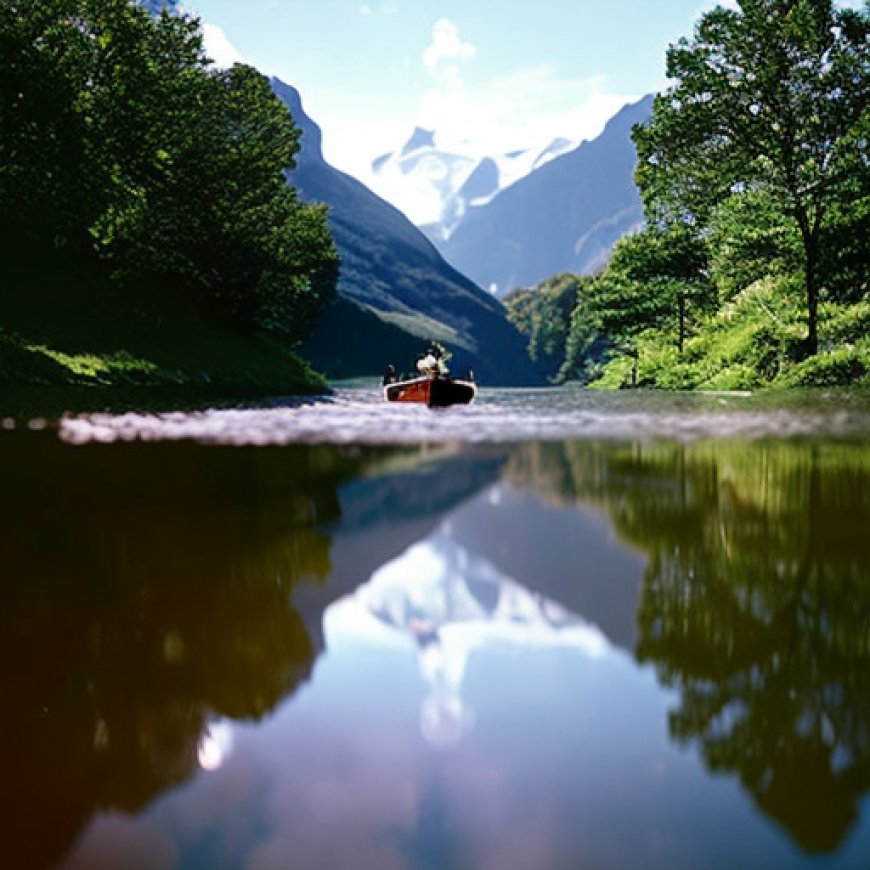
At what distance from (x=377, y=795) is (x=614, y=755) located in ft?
2.33

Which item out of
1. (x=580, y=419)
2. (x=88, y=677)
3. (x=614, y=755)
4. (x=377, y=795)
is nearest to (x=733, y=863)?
(x=614, y=755)

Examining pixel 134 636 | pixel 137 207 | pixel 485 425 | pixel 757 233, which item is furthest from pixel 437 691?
pixel 757 233

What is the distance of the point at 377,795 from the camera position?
7.57ft

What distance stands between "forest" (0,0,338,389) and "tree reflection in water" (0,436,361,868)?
18.2 metres

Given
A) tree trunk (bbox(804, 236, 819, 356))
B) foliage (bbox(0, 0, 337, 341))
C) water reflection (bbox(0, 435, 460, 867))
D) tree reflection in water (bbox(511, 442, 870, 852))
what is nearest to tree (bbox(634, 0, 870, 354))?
tree trunk (bbox(804, 236, 819, 356))

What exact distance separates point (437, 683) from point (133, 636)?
140 cm

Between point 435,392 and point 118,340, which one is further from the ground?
point 118,340

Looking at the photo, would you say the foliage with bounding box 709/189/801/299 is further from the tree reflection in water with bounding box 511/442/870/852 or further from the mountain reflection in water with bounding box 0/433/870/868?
the mountain reflection in water with bounding box 0/433/870/868

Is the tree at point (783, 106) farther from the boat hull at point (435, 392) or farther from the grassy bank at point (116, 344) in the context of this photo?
the grassy bank at point (116, 344)

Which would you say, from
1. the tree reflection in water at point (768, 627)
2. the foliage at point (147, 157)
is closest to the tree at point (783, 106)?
the foliage at point (147, 157)

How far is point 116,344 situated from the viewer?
1214 inches

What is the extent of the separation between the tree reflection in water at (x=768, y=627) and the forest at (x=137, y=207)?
2038 centimetres

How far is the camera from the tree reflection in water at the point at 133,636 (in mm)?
2445

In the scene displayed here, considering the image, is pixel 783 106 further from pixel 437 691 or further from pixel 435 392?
pixel 437 691
